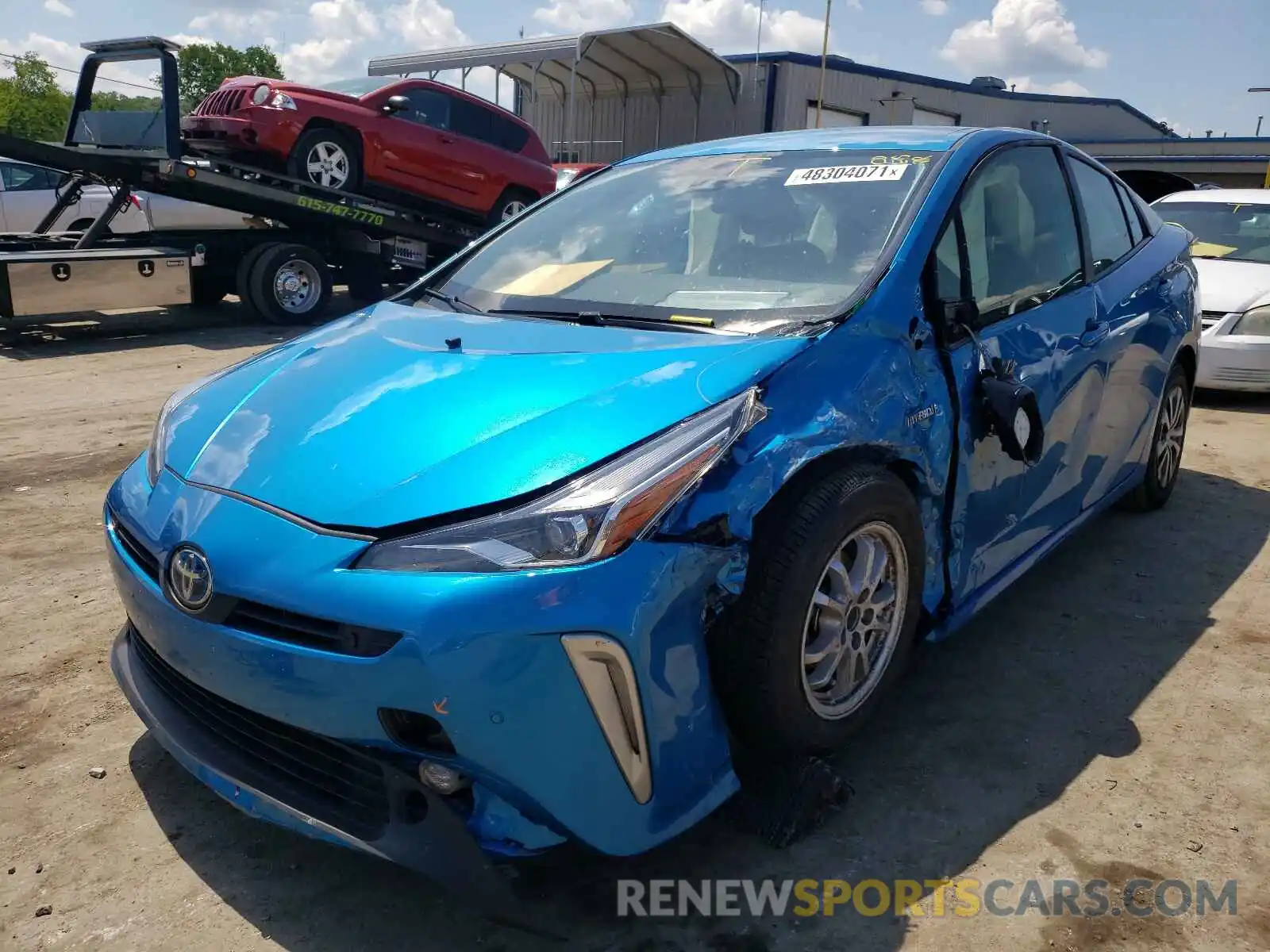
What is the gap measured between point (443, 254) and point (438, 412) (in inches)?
389

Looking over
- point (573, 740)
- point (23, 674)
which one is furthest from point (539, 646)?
point (23, 674)

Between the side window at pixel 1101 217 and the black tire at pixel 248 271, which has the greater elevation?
the side window at pixel 1101 217

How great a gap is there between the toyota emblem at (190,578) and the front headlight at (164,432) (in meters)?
0.37

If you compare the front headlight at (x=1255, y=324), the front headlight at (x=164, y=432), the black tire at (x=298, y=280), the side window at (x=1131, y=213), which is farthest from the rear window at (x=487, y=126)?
the front headlight at (x=164, y=432)

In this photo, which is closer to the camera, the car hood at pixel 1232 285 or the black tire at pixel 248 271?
the car hood at pixel 1232 285

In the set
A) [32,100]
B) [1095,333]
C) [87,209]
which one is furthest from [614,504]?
[32,100]

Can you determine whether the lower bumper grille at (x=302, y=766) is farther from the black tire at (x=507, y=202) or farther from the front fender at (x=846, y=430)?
the black tire at (x=507, y=202)

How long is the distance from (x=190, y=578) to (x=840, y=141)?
232 cm

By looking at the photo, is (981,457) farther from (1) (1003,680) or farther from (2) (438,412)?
(2) (438,412)

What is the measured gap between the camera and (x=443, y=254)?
11617 millimetres

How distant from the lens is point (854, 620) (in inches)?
96.0

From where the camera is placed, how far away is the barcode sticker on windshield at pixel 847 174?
2951mm

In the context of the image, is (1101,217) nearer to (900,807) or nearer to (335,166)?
(900,807)

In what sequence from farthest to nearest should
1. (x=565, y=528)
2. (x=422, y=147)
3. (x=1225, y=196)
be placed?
1. (x=422, y=147)
2. (x=1225, y=196)
3. (x=565, y=528)
